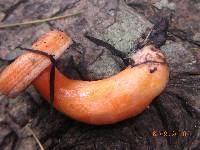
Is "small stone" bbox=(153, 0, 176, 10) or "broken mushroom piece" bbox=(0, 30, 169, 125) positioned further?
"small stone" bbox=(153, 0, 176, 10)

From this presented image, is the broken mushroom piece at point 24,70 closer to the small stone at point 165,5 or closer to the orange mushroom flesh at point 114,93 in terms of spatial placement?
the orange mushroom flesh at point 114,93

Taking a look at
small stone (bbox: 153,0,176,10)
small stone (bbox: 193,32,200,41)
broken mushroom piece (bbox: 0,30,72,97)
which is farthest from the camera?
small stone (bbox: 153,0,176,10)

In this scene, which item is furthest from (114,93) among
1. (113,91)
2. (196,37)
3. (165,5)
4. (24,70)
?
(165,5)

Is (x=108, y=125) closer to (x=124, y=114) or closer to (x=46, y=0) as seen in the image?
(x=124, y=114)

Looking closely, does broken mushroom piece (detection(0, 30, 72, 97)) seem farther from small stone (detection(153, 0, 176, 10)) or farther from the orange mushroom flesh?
small stone (detection(153, 0, 176, 10))

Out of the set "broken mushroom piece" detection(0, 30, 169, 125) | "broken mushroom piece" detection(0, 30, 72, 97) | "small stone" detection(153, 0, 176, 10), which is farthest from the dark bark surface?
"broken mushroom piece" detection(0, 30, 72, 97)

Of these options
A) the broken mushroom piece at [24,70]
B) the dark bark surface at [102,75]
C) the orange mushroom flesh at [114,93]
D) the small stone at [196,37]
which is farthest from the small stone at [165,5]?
the broken mushroom piece at [24,70]
